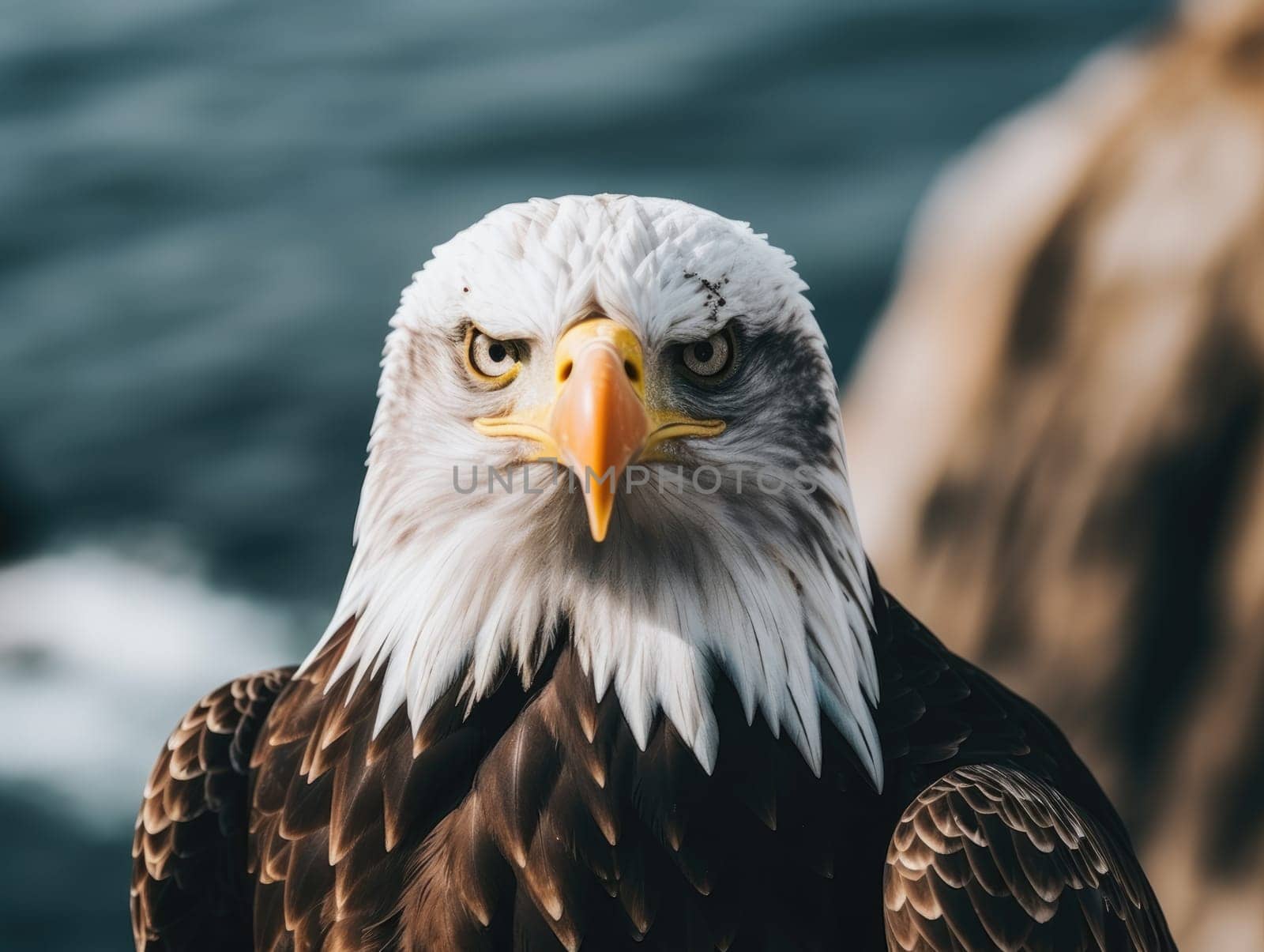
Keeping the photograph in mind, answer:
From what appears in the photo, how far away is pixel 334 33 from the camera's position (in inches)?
427

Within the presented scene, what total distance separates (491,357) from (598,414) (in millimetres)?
346

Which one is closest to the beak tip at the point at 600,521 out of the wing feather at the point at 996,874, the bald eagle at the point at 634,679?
the bald eagle at the point at 634,679

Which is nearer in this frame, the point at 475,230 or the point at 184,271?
the point at 475,230

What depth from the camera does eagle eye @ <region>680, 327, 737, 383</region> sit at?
2389 mm

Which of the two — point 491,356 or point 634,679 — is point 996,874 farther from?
point 491,356

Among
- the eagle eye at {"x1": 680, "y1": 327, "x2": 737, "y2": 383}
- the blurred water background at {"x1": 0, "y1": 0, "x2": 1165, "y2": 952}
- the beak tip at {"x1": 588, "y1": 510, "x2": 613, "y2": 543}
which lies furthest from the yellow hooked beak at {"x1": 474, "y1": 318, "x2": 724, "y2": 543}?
the blurred water background at {"x1": 0, "y1": 0, "x2": 1165, "y2": 952}

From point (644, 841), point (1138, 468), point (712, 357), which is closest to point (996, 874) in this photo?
point (644, 841)

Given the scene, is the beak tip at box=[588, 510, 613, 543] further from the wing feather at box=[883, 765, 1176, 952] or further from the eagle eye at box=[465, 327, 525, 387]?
the wing feather at box=[883, 765, 1176, 952]

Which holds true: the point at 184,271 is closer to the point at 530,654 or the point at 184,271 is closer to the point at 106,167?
the point at 106,167

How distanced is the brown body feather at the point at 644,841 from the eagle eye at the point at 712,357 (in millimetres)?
508

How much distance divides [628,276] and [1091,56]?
8174mm

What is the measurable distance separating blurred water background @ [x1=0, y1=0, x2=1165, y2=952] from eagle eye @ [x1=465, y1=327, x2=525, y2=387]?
4650mm

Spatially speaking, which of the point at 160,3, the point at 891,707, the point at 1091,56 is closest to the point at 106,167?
the point at 160,3

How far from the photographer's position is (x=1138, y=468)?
4410 millimetres
